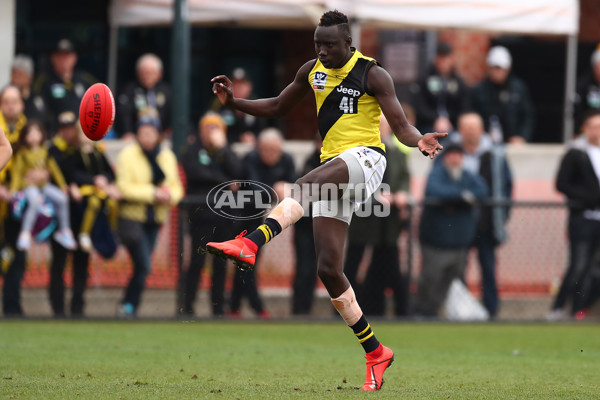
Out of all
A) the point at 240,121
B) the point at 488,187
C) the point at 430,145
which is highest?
the point at 240,121

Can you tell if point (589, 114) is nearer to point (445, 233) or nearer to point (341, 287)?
point (445, 233)

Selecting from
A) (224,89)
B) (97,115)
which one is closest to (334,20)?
(224,89)

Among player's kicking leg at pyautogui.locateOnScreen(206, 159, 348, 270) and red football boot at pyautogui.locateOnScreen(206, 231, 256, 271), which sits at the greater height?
player's kicking leg at pyautogui.locateOnScreen(206, 159, 348, 270)

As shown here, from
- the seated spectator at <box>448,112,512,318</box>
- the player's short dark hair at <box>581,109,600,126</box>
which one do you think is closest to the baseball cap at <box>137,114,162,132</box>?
the seated spectator at <box>448,112,512,318</box>

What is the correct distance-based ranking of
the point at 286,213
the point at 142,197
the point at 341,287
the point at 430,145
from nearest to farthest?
the point at 430,145 < the point at 286,213 < the point at 341,287 < the point at 142,197

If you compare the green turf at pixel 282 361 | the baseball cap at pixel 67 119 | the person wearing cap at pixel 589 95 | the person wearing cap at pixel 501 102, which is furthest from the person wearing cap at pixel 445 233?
the baseball cap at pixel 67 119

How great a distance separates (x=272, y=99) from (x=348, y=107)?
77cm

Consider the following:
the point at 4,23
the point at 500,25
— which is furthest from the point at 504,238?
the point at 4,23

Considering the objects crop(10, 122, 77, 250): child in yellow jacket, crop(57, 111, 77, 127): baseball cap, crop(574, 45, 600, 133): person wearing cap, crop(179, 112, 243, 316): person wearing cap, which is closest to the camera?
crop(179, 112, 243, 316): person wearing cap

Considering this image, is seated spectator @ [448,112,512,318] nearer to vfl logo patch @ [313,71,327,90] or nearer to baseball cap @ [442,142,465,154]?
baseball cap @ [442,142,465,154]

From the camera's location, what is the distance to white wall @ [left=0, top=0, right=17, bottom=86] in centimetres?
1573

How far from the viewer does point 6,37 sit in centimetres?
1581

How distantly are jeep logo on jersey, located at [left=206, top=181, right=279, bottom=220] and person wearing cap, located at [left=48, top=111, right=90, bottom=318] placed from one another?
1544 mm

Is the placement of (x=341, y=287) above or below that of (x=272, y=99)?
below
